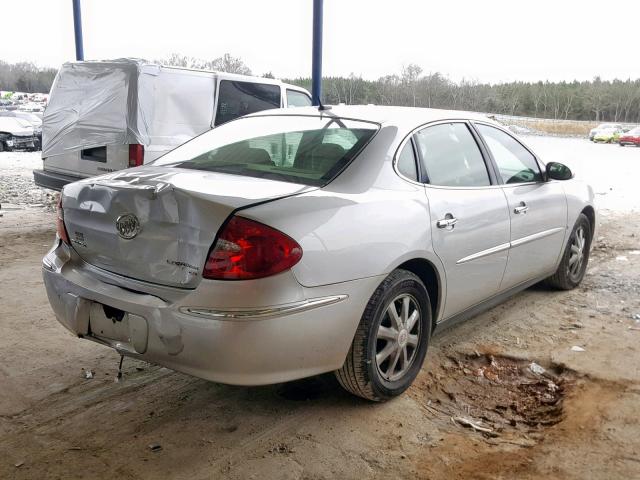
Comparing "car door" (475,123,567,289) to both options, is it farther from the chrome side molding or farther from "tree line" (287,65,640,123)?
the chrome side molding

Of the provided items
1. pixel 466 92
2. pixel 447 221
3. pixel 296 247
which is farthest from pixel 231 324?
pixel 466 92

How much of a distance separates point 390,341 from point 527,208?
173 centimetres

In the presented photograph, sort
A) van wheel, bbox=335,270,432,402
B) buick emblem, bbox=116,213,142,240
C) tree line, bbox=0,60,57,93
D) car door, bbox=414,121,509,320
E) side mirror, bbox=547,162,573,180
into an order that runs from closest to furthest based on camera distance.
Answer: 1. buick emblem, bbox=116,213,142,240
2. van wheel, bbox=335,270,432,402
3. car door, bbox=414,121,509,320
4. side mirror, bbox=547,162,573,180
5. tree line, bbox=0,60,57,93

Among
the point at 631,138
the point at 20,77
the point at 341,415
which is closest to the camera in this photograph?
the point at 341,415

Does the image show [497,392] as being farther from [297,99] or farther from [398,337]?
[297,99]

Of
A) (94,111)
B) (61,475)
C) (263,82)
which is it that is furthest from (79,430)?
(263,82)

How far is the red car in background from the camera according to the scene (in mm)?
35459

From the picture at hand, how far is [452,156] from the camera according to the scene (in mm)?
3766

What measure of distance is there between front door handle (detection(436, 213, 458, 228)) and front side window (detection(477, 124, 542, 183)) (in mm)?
879

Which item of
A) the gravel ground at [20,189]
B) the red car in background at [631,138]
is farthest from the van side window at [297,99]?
the red car in background at [631,138]

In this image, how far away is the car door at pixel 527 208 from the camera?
163 inches

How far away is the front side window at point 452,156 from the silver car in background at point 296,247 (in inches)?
0.4

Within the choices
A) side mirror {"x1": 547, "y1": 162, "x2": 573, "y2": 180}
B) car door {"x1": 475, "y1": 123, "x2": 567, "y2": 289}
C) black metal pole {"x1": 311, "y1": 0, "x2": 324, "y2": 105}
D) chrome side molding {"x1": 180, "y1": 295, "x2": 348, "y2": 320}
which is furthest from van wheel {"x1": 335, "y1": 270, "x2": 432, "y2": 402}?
black metal pole {"x1": 311, "y1": 0, "x2": 324, "y2": 105}

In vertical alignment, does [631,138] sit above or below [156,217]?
below
